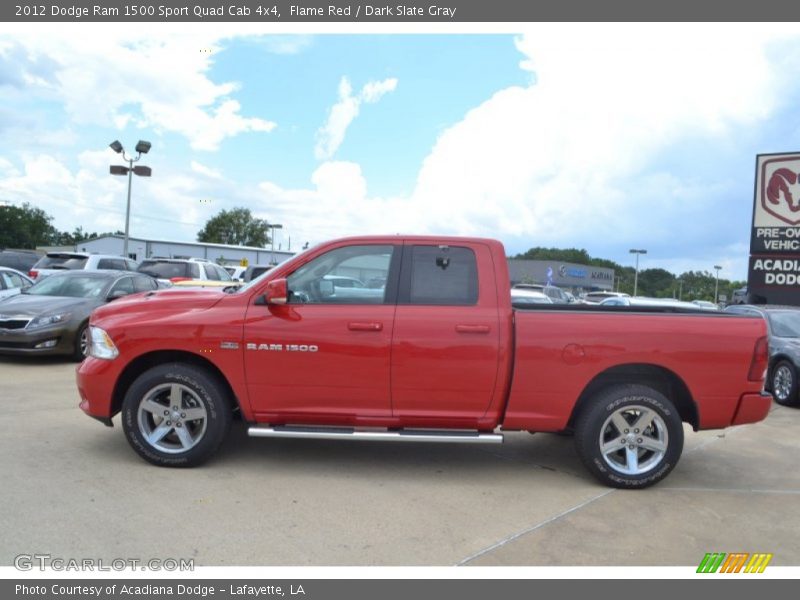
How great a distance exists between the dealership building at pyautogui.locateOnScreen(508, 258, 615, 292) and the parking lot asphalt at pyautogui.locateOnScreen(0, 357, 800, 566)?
2638 inches

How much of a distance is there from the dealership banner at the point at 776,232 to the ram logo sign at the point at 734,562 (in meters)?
11.5

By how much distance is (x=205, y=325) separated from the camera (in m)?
4.69

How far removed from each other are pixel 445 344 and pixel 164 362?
2298 mm

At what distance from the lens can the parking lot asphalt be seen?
3.58 metres

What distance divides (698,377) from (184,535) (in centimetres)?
384

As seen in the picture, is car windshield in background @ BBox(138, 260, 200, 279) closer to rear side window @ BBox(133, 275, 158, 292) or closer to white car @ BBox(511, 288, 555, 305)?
rear side window @ BBox(133, 275, 158, 292)

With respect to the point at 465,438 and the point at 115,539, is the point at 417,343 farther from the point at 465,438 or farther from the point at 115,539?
the point at 115,539

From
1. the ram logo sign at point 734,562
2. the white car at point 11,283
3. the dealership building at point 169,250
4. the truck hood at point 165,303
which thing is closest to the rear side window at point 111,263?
the white car at point 11,283

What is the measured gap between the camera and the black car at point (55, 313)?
8.93m

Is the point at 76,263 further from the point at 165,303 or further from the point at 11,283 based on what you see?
the point at 165,303

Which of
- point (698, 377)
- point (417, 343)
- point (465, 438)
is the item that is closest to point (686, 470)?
point (698, 377)

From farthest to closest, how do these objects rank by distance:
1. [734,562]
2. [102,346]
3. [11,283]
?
[11,283] → [102,346] → [734,562]

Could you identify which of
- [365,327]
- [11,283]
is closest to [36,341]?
[11,283]

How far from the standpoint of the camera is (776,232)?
13727 mm
